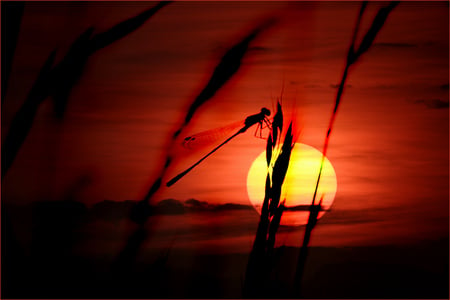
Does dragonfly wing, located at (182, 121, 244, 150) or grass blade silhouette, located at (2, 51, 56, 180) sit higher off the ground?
grass blade silhouette, located at (2, 51, 56, 180)

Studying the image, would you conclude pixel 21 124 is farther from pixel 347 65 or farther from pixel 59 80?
pixel 347 65

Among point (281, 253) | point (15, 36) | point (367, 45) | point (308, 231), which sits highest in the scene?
point (15, 36)

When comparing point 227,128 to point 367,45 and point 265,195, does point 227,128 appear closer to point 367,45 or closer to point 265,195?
point 265,195

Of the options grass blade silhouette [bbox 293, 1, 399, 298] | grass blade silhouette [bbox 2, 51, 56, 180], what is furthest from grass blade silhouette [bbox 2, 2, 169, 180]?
grass blade silhouette [bbox 293, 1, 399, 298]

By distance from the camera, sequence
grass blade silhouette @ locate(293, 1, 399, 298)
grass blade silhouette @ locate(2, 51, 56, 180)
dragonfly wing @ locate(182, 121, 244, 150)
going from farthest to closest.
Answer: dragonfly wing @ locate(182, 121, 244, 150), grass blade silhouette @ locate(293, 1, 399, 298), grass blade silhouette @ locate(2, 51, 56, 180)

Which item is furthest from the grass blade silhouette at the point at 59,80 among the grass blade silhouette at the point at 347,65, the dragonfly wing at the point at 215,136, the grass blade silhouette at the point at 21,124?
the dragonfly wing at the point at 215,136

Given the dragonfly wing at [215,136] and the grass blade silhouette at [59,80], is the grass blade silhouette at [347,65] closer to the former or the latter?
the dragonfly wing at [215,136]

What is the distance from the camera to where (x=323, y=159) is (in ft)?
4.59

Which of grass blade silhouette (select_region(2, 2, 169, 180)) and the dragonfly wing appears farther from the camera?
the dragonfly wing

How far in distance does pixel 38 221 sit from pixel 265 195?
0.57 m

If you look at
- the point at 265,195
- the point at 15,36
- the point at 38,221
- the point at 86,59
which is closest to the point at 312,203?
the point at 265,195

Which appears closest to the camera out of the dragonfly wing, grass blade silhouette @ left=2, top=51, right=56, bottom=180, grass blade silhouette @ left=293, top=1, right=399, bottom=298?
grass blade silhouette @ left=2, top=51, right=56, bottom=180

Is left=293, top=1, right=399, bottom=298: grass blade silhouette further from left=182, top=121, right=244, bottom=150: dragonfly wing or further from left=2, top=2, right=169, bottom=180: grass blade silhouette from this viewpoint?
left=2, top=2, right=169, bottom=180: grass blade silhouette

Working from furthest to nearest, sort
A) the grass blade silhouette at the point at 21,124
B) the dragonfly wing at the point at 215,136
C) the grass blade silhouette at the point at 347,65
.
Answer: the dragonfly wing at the point at 215,136, the grass blade silhouette at the point at 347,65, the grass blade silhouette at the point at 21,124
